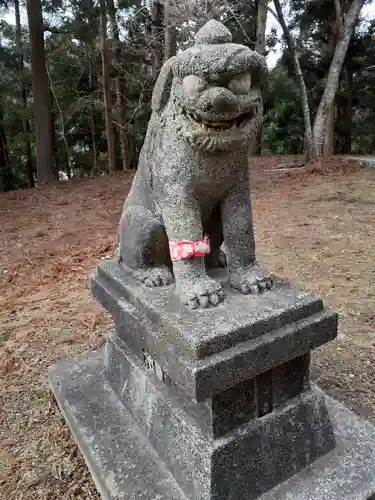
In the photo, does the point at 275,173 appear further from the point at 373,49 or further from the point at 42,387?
the point at 42,387

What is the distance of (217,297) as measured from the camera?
4.77 feet

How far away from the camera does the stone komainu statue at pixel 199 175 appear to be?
125 centimetres

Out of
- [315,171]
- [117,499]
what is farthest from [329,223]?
[117,499]

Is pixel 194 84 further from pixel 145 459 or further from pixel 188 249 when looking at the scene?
pixel 145 459

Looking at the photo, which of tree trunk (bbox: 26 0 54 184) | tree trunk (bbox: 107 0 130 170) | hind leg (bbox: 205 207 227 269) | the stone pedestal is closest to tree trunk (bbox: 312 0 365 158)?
tree trunk (bbox: 107 0 130 170)

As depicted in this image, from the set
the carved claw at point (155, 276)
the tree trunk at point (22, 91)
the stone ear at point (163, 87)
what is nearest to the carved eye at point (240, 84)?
the stone ear at point (163, 87)

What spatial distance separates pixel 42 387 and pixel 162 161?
1.49 metres

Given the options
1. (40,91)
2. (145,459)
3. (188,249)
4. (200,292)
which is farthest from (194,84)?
(40,91)

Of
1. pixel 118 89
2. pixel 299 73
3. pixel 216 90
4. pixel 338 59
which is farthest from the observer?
pixel 118 89

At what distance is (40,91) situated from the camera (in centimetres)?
808

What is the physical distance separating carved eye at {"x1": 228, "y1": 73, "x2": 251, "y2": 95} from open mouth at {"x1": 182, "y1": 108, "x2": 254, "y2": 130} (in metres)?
0.07

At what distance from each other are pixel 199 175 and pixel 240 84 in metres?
0.32

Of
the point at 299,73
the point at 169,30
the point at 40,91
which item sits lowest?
the point at 40,91

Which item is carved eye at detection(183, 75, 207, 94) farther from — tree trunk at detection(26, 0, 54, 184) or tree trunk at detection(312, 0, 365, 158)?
tree trunk at detection(312, 0, 365, 158)
